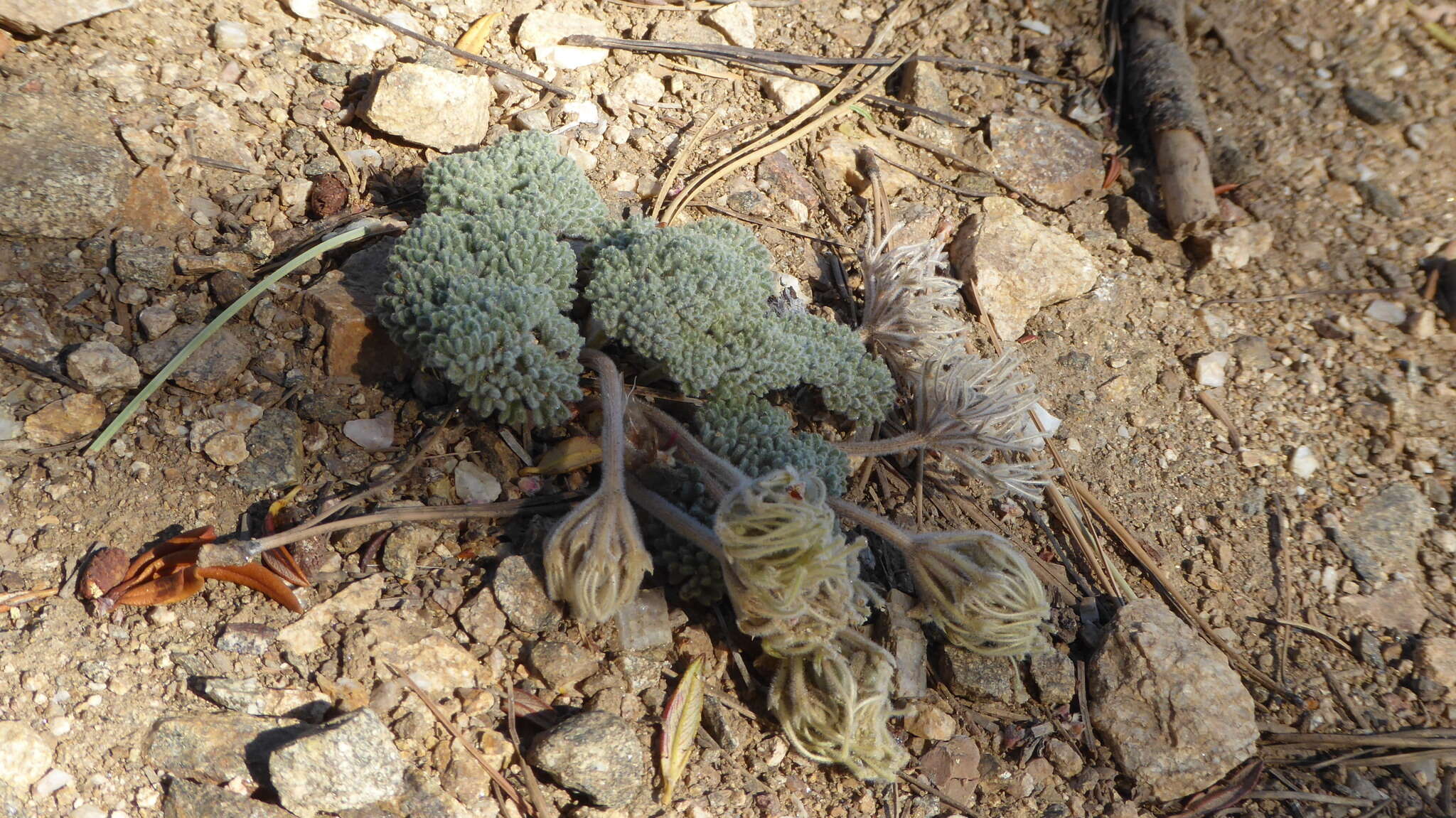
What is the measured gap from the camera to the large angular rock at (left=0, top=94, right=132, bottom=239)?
8.77 feet

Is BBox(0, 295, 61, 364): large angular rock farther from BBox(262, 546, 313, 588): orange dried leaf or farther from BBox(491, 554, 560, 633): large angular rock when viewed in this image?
BBox(491, 554, 560, 633): large angular rock

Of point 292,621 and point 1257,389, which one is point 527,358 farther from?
point 1257,389

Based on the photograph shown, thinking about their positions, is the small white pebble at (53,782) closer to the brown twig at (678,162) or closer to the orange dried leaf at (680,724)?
the orange dried leaf at (680,724)

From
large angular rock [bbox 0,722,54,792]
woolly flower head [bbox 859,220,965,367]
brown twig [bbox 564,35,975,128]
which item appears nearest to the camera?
large angular rock [bbox 0,722,54,792]

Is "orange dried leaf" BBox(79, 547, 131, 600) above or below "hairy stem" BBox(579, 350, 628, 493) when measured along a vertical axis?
below

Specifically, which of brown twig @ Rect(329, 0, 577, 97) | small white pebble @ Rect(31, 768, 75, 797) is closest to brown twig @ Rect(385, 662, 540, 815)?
small white pebble @ Rect(31, 768, 75, 797)

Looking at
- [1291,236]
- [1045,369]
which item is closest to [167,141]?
[1045,369]

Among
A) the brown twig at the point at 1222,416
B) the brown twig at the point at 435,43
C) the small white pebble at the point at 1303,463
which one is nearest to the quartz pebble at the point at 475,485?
the brown twig at the point at 435,43

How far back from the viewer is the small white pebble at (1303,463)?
3434mm

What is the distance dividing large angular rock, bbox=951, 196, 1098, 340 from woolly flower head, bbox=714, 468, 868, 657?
156cm

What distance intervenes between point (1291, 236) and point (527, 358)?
331 centimetres

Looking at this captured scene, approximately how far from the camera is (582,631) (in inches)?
99.3

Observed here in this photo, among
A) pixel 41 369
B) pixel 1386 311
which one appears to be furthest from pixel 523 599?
pixel 1386 311

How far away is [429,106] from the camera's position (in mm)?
→ 3262
